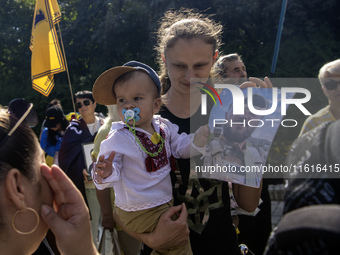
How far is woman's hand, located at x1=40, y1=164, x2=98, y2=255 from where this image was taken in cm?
137

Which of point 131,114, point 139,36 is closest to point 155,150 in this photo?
point 131,114

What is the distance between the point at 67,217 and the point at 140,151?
64cm

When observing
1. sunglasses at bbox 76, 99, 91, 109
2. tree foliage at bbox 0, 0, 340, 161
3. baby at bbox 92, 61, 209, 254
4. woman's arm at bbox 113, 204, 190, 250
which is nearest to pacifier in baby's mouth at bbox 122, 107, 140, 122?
baby at bbox 92, 61, 209, 254

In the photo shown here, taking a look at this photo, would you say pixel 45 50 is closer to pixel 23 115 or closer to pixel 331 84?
pixel 331 84

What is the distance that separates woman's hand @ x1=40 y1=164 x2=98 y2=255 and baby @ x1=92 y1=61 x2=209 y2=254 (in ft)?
1.24

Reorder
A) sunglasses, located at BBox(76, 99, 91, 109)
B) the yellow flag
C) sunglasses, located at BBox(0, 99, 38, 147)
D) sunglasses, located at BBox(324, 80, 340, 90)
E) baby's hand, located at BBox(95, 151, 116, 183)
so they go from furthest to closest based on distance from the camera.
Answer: sunglasses, located at BBox(76, 99, 91, 109) < the yellow flag < sunglasses, located at BBox(324, 80, 340, 90) < baby's hand, located at BBox(95, 151, 116, 183) < sunglasses, located at BBox(0, 99, 38, 147)

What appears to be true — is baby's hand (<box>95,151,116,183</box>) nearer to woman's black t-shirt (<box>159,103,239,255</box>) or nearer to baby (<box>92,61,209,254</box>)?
baby (<box>92,61,209,254</box>)

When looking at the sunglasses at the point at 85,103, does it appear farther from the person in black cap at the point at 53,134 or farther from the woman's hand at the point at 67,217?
the woman's hand at the point at 67,217

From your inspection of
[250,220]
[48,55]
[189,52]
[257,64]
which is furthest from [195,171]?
[257,64]

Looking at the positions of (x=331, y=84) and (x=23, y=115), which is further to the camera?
(x=331, y=84)

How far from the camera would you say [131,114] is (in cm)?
199

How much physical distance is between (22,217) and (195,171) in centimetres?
95

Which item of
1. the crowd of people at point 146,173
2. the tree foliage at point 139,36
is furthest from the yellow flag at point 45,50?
the tree foliage at point 139,36

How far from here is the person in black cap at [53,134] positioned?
5.41 m
